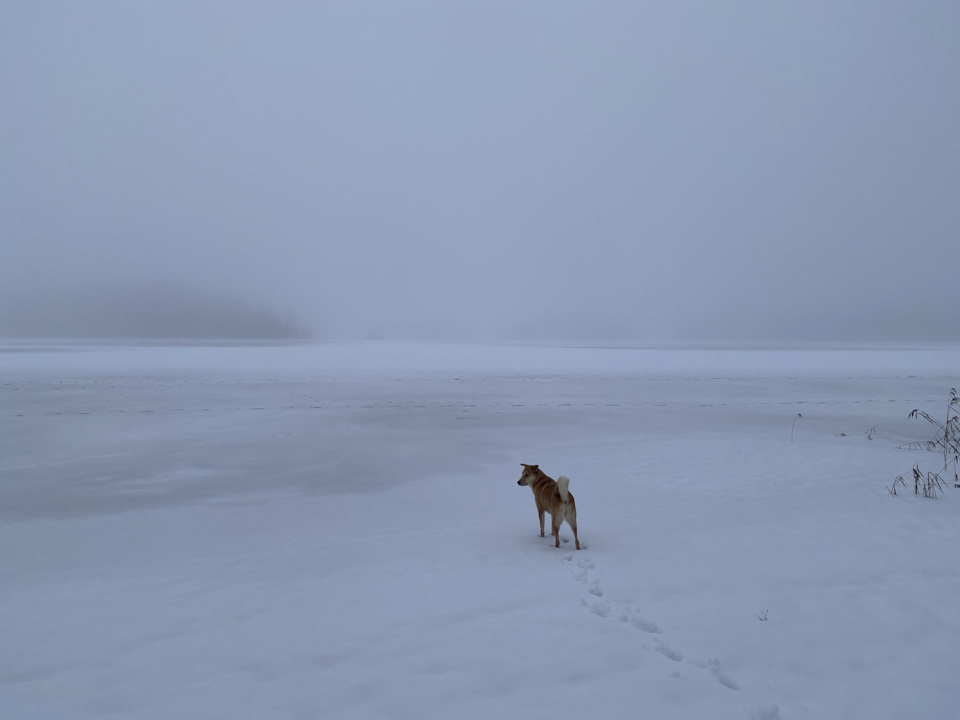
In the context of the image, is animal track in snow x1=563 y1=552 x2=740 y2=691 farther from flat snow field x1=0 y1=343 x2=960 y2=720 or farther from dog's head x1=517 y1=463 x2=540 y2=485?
dog's head x1=517 y1=463 x2=540 y2=485

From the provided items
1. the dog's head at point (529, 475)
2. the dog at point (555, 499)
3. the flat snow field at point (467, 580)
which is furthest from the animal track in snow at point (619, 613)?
the dog's head at point (529, 475)

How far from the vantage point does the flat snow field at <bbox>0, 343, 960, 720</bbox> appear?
3986 mm

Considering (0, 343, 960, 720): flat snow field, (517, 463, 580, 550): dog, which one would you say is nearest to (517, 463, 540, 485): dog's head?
(517, 463, 580, 550): dog

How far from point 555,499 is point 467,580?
1554mm

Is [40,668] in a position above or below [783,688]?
above

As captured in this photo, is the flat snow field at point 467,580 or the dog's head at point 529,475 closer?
the flat snow field at point 467,580

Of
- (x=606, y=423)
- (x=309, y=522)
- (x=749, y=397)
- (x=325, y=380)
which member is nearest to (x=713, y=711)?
(x=309, y=522)

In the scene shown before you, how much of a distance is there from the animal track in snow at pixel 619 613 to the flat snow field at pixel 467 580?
0.03 metres

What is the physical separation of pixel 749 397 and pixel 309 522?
70.2 feet

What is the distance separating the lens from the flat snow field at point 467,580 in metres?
3.99

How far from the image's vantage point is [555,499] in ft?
22.7

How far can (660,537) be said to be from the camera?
7.38 meters

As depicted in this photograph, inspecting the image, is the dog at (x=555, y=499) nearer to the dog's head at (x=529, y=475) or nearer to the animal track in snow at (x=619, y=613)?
the dog's head at (x=529, y=475)

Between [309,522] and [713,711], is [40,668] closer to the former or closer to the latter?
[309,522]
